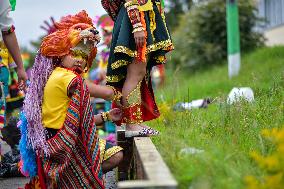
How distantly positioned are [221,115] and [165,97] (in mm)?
2842

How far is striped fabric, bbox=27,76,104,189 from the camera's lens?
14.5 ft

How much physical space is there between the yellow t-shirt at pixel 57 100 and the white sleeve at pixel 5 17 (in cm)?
154

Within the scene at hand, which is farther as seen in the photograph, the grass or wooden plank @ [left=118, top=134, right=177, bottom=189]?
the grass

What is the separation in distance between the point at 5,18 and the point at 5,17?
11 millimetres

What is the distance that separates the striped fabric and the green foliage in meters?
16.3

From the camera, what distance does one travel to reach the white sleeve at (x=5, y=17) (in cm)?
575

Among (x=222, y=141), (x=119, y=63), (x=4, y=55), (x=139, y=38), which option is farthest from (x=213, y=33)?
(x=222, y=141)

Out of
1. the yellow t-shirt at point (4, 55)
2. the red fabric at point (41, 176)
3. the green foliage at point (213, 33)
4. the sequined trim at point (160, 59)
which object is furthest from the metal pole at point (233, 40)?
the red fabric at point (41, 176)

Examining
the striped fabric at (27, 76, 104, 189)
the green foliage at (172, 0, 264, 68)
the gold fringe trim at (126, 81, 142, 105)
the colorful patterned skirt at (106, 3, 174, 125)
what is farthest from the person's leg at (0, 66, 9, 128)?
the green foliage at (172, 0, 264, 68)

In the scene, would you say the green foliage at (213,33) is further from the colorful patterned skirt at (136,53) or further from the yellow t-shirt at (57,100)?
the yellow t-shirt at (57,100)

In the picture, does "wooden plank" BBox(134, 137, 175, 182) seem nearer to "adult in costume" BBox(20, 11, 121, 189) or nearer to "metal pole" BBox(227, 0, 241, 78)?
"adult in costume" BBox(20, 11, 121, 189)

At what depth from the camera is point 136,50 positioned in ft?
17.1

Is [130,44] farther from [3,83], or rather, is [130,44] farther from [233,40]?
[233,40]

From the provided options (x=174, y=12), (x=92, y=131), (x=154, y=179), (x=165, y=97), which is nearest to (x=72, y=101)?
(x=92, y=131)
